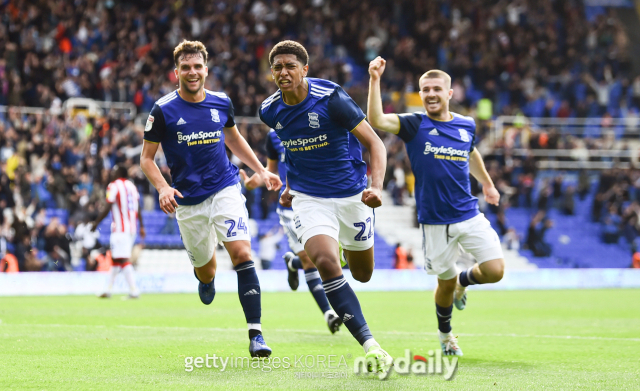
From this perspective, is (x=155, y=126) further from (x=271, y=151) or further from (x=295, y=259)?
(x=295, y=259)

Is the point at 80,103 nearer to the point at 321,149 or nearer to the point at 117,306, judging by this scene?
the point at 117,306

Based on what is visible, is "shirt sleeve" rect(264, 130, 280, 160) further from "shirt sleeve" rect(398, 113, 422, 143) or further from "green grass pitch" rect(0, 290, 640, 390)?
"shirt sleeve" rect(398, 113, 422, 143)

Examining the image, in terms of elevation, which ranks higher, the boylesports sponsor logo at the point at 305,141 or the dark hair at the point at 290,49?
the dark hair at the point at 290,49

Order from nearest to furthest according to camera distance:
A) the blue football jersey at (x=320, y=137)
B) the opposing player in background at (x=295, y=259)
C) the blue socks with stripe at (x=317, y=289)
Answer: the blue football jersey at (x=320, y=137)
the opposing player in background at (x=295, y=259)
the blue socks with stripe at (x=317, y=289)

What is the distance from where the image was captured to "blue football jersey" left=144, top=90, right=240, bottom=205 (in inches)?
283

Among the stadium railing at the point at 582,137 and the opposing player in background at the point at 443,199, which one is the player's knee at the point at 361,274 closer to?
the opposing player in background at the point at 443,199

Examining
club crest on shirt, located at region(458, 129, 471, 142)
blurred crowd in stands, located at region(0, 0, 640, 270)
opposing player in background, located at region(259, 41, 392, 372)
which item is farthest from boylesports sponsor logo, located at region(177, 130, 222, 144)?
blurred crowd in stands, located at region(0, 0, 640, 270)

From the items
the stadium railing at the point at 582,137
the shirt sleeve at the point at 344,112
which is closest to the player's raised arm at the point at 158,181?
the shirt sleeve at the point at 344,112

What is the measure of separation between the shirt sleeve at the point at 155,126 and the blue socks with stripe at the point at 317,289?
3.10 meters

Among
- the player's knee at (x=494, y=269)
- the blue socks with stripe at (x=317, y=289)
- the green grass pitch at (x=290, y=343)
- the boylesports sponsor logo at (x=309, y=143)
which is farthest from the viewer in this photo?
the blue socks with stripe at (x=317, y=289)

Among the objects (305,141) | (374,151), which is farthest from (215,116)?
(374,151)

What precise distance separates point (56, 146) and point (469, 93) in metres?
15.6

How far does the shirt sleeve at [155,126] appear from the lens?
7.11 m

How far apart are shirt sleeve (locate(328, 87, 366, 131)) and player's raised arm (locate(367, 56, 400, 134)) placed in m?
0.23
